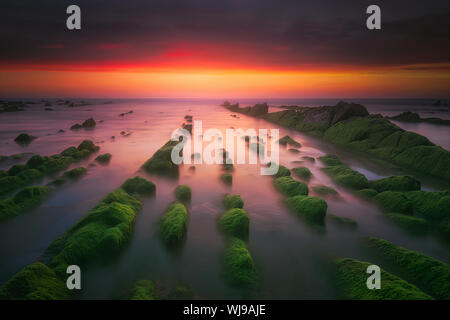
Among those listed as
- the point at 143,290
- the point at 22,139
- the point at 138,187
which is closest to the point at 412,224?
the point at 143,290

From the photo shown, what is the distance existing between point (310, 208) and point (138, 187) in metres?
8.50

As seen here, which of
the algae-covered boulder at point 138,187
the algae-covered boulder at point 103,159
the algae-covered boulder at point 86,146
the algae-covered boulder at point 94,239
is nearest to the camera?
the algae-covered boulder at point 94,239

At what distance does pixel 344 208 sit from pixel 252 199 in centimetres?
433

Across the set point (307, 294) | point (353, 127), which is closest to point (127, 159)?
point (307, 294)

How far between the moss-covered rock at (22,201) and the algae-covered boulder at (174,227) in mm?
5970

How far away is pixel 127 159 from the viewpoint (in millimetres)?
18766

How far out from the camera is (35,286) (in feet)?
15.1

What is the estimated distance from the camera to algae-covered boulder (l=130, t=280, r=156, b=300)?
4.97 metres

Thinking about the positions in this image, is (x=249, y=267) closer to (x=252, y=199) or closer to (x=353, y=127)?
(x=252, y=199)

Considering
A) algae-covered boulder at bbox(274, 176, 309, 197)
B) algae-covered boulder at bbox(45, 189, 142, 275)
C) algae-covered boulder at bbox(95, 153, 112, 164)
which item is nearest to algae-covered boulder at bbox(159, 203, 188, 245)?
algae-covered boulder at bbox(45, 189, 142, 275)

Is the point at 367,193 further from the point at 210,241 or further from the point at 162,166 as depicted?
the point at 162,166

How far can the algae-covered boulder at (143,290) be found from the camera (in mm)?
4973

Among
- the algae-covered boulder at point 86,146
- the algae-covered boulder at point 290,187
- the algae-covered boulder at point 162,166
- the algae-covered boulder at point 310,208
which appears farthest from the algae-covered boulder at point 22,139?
the algae-covered boulder at point 310,208

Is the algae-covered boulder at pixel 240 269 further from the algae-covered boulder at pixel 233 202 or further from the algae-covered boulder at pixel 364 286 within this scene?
the algae-covered boulder at pixel 233 202
